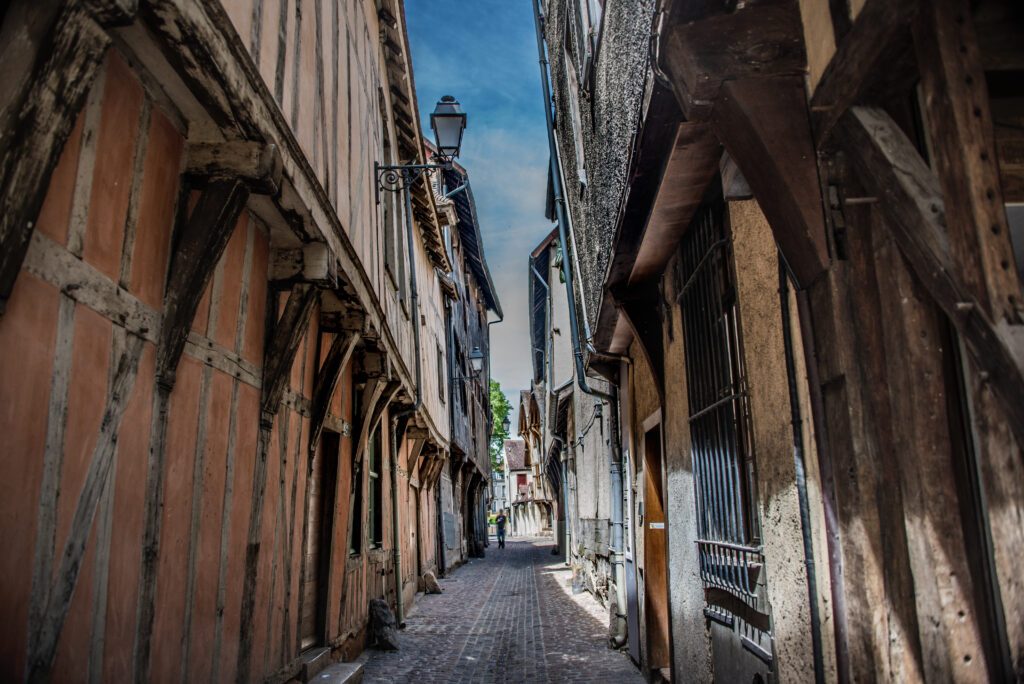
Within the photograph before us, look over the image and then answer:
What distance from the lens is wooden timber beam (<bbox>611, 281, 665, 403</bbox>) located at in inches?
225

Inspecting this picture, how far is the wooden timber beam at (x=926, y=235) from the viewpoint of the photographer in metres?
1.45

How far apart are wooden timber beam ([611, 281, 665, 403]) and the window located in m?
Result: 4.25

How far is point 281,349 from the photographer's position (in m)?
4.59

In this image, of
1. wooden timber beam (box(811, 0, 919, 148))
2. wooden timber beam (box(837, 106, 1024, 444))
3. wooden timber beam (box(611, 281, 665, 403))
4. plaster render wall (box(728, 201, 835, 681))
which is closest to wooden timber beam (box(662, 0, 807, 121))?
wooden timber beam (box(811, 0, 919, 148))

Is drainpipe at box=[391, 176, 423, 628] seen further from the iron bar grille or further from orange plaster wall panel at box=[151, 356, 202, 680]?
orange plaster wall panel at box=[151, 356, 202, 680]

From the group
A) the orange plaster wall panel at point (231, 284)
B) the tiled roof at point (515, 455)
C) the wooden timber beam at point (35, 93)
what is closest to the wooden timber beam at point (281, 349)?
the orange plaster wall panel at point (231, 284)

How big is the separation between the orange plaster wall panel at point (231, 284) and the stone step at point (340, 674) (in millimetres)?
2747

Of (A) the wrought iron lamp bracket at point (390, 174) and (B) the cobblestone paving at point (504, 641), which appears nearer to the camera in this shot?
(B) the cobblestone paving at point (504, 641)

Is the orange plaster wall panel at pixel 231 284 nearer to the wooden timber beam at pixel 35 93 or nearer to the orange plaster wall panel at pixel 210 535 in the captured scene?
the orange plaster wall panel at pixel 210 535

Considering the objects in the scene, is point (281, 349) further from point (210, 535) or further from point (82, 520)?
point (82, 520)

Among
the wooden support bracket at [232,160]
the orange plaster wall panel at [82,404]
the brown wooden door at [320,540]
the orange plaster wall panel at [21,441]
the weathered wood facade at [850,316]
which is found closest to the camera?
the weathered wood facade at [850,316]

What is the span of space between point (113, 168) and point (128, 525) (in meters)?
1.29

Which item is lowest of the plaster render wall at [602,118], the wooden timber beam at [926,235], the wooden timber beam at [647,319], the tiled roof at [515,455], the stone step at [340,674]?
the stone step at [340,674]

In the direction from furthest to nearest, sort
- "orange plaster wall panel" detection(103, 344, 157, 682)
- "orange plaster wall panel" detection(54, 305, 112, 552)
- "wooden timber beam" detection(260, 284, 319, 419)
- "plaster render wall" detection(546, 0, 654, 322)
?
"wooden timber beam" detection(260, 284, 319, 419), "plaster render wall" detection(546, 0, 654, 322), "orange plaster wall panel" detection(103, 344, 157, 682), "orange plaster wall panel" detection(54, 305, 112, 552)
